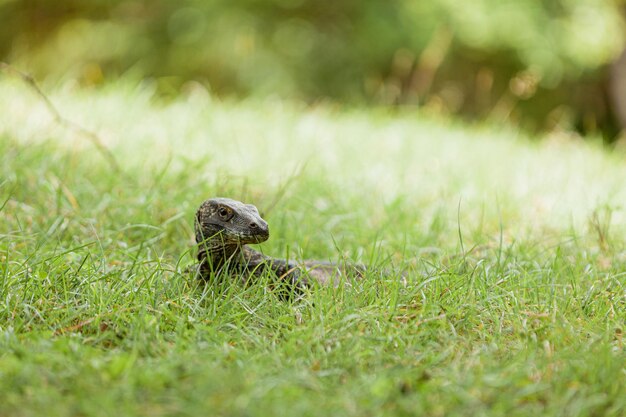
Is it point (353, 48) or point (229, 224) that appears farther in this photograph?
point (353, 48)

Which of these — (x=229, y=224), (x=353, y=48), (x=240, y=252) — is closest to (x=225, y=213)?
(x=229, y=224)

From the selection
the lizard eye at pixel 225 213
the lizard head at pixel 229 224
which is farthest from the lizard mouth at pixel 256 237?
the lizard eye at pixel 225 213

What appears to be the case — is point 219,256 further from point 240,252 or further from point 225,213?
point 225,213

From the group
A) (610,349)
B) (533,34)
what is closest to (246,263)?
(610,349)

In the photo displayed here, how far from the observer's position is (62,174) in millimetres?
4160

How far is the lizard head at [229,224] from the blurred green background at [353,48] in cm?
467

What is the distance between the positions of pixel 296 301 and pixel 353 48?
6244 mm

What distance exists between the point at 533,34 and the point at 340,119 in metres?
2.63

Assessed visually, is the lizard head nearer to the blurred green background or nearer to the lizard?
the lizard

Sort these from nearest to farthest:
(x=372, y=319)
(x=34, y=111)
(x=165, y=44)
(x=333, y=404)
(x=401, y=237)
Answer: (x=333, y=404), (x=372, y=319), (x=401, y=237), (x=34, y=111), (x=165, y=44)

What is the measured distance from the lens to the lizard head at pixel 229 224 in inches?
112

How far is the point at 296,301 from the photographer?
2.81m

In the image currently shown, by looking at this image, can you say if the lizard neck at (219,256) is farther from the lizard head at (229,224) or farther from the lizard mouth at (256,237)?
the lizard mouth at (256,237)

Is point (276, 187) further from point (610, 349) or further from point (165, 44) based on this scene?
point (165, 44)
